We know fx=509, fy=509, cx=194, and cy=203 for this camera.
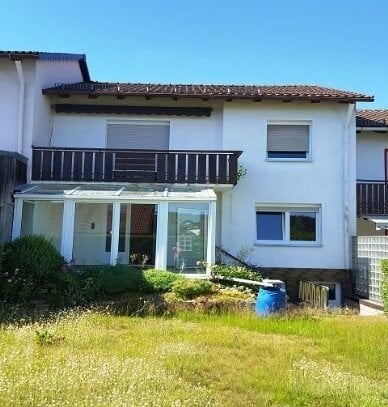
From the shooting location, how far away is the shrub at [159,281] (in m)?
13.8

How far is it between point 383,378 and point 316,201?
11.6 metres

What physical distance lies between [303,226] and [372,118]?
6.11m

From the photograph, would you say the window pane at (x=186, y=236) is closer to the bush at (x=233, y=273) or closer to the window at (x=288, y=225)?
the bush at (x=233, y=273)

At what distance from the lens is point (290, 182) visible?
1850 cm

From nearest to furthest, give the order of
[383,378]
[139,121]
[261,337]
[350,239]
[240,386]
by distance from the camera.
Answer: [240,386] < [383,378] < [261,337] < [350,239] < [139,121]

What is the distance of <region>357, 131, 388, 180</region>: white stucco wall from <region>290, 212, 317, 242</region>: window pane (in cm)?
340

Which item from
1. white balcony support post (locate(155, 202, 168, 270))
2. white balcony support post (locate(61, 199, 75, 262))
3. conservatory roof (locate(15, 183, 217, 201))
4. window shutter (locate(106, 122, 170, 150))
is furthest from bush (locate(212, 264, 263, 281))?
window shutter (locate(106, 122, 170, 150))

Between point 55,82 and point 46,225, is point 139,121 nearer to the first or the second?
point 55,82

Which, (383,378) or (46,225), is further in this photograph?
(46,225)

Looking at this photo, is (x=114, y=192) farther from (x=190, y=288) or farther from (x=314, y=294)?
(x=314, y=294)

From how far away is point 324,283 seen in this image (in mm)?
18156

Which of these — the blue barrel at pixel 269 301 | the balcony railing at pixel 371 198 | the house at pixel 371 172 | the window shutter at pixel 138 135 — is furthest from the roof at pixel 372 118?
the blue barrel at pixel 269 301

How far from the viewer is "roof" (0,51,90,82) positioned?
1655 centimetres

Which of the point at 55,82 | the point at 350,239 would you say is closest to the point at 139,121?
the point at 55,82
